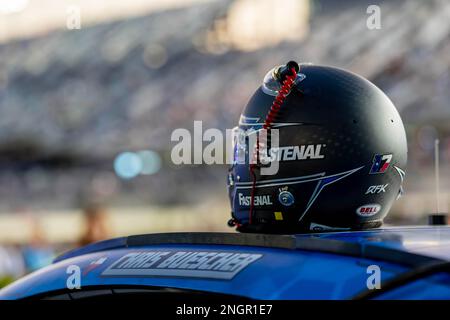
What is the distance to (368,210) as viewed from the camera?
8.45 ft

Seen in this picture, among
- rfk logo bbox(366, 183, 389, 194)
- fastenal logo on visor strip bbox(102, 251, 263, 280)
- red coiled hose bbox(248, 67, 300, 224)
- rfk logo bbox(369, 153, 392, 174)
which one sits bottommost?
fastenal logo on visor strip bbox(102, 251, 263, 280)

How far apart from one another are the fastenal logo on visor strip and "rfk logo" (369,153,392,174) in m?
0.75

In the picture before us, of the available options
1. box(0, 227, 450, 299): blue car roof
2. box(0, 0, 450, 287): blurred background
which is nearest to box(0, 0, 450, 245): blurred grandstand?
box(0, 0, 450, 287): blurred background

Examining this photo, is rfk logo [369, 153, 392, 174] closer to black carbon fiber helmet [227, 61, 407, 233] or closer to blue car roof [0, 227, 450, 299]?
black carbon fiber helmet [227, 61, 407, 233]

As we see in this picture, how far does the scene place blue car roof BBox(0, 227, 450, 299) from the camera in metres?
1.68

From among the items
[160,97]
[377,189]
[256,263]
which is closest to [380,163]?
[377,189]

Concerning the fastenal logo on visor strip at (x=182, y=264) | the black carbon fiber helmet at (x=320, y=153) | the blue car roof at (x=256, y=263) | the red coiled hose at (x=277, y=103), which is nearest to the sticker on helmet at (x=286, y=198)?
the black carbon fiber helmet at (x=320, y=153)

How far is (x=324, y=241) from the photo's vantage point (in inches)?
72.7

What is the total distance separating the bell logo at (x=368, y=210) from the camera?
2.56 m

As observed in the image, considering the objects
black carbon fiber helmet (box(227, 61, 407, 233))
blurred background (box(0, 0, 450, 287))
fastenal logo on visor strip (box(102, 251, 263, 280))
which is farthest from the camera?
blurred background (box(0, 0, 450, 287))

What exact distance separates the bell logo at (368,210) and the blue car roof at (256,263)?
283mm

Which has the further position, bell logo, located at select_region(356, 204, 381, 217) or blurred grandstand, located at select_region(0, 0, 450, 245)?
blurred grandstand, located at select_region(0, 0, 450, 245)

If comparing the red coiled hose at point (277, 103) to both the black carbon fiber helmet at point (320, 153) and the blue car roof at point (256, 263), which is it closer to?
the black carbon fiber helmet at point (320, 153)

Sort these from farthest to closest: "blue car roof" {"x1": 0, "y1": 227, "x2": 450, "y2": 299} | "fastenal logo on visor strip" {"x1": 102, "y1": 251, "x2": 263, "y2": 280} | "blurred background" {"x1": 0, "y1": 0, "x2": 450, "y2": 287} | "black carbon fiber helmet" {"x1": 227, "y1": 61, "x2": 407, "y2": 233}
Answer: "blurred background" {"x1": 0, "y1": 0, "x2": 450, "y2": 287} → "black carbon fiber helmet" {"x1": 227, "y1": 61, "x2": 407, "y2": 233} → "fastenal logo on visor strip" {"x1": 102, "y1": 251, "x2": 263, "y2": 280} → "blue car roof" {"x1": 0, "y1": 227, "x2": 450, "y2": 299}
